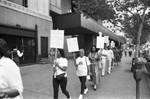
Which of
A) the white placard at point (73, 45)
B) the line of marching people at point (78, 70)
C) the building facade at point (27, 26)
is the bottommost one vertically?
the line of marching people at point (78, 70)

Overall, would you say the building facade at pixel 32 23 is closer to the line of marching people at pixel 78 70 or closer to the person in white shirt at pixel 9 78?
the line of marching people at pixel 78 70

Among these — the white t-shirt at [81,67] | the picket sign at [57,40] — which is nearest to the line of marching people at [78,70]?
the white t-shirt at [81,67]

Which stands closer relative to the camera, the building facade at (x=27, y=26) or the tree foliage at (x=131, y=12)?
the tree foliage at (x=131, y=12)

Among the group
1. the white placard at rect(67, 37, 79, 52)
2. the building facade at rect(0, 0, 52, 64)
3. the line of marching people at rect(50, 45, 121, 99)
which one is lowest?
the line of marching people at rect(50, 45, 121, 99)

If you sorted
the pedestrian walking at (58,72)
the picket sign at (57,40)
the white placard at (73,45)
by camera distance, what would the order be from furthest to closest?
the white placard at (73,45), the picket sign at (57,40), the pedestrian walking at (58,72)

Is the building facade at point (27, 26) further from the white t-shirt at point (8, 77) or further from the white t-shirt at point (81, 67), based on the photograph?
the white t-shirt at point (8, 77)

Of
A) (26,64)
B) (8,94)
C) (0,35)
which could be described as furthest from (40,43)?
(8,94)

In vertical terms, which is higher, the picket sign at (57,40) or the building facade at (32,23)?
the building facade at (32,23)

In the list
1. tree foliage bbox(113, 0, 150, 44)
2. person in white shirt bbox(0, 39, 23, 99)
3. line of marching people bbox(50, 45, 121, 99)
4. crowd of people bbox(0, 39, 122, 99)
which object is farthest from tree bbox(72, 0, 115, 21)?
person in white shirt bbox(0, 39, 23, 99)

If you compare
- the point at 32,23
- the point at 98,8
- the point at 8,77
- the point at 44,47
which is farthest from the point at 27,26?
the point at 8,77

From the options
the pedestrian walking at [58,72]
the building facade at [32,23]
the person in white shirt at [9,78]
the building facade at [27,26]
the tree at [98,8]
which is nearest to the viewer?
the person in white shirt at [9,78]

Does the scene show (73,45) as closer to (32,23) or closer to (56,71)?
(56,71)

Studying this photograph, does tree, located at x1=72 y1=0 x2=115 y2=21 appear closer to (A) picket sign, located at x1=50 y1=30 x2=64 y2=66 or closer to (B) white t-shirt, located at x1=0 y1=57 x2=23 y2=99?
(A) picket sign, located at x1=50 y1=30 x2=64 y2=66

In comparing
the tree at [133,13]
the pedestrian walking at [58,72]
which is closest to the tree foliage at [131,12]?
the tree at [133,13]
